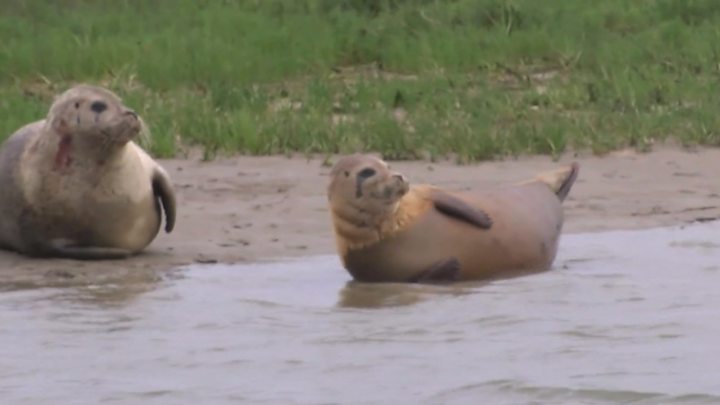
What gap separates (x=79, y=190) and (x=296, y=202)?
56.1 inches

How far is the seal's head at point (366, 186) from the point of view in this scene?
27.4 feet

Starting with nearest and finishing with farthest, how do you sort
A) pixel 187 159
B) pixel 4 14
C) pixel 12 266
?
pixel 12 266 → pixel 187 159 → pixel 4 14

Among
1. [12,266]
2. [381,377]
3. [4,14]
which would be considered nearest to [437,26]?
[4,14]

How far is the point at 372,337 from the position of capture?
286 inches

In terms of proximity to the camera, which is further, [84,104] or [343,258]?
[84,104]

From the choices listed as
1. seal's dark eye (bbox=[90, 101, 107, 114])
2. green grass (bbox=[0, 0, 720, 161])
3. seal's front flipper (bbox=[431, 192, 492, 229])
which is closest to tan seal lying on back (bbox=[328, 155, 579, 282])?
seal's front flipper (bbox=[431, 192, 492, 229])

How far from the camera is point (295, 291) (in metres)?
8.22

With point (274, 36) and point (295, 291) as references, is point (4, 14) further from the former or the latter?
point (295, 291)

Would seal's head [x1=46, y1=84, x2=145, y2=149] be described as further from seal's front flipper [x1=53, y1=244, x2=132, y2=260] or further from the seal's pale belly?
the seal's pale belly

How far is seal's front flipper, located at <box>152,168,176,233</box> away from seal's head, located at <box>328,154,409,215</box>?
114 centimetres

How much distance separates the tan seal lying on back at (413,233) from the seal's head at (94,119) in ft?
3.38

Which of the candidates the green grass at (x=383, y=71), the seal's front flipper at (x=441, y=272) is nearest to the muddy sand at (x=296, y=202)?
the green grass at (x=383, y=71)

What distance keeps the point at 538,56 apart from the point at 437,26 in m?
1.11

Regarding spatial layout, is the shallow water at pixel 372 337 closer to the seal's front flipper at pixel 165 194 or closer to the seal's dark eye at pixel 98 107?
the seal's front flipper at pixel 165 194
